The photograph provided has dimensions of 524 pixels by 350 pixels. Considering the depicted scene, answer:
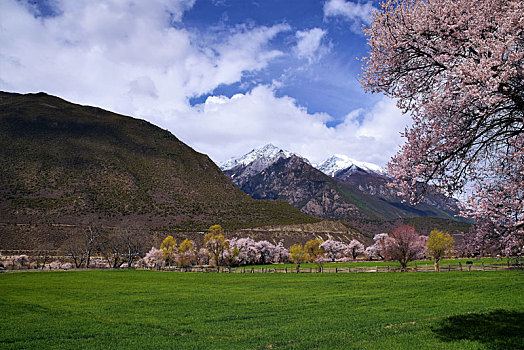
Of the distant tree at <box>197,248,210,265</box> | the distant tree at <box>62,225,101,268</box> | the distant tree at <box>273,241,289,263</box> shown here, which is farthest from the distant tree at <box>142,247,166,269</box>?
the distant tree at <box>273,241,289,263</box>

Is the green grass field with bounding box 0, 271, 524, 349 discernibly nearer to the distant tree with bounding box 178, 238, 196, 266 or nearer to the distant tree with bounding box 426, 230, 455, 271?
the distant tree with bounding box 178, 238, 196, 266

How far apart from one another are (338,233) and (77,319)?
117 metres

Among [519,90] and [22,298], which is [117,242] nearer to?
[22,298]

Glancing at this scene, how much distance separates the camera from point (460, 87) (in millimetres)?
7758

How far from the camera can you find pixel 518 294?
22.7 m

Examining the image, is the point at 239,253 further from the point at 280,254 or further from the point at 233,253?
the point at 280,254

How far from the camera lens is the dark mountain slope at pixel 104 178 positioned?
86.1 meters

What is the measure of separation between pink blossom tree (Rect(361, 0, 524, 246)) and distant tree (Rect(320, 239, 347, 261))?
94.1 metres

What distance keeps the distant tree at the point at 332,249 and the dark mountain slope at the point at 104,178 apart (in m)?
18.4

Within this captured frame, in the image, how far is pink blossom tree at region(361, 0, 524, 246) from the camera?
732 cm

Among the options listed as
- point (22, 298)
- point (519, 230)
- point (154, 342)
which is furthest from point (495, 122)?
point (22, 298)

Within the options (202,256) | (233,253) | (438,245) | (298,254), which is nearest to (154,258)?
(202,256)

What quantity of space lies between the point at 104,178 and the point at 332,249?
2918 inches

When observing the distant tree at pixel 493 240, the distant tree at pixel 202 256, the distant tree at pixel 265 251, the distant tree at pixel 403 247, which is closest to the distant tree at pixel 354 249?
the distant tree at pixel 265 251
